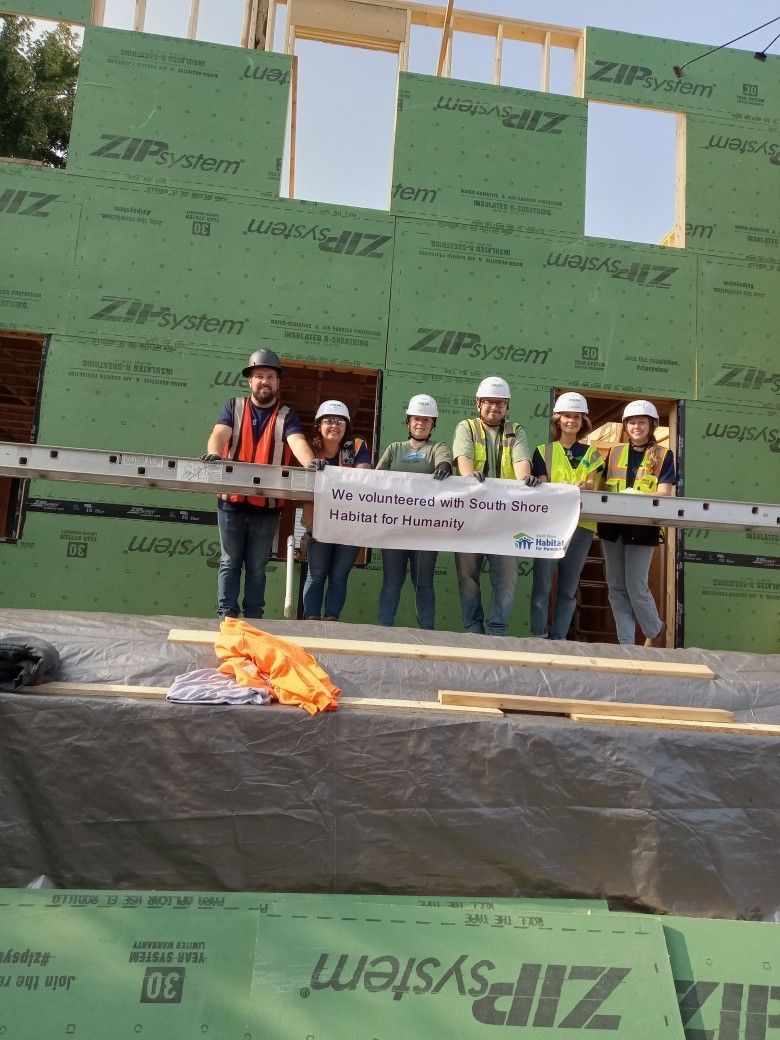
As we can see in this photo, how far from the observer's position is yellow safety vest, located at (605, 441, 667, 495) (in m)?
5.98

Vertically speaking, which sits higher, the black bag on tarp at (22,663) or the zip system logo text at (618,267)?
the zip system logo text at (618,267)

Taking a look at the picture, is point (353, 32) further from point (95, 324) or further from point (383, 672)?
point (383, 672)

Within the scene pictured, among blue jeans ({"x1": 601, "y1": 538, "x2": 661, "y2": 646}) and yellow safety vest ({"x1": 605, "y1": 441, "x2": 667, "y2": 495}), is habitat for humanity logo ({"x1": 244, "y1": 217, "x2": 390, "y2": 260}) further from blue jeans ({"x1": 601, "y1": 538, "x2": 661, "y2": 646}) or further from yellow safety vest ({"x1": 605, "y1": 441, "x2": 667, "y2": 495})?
blue jeans ({"x1": 601, "y1": 538, "x2": 661, "y2": 646})

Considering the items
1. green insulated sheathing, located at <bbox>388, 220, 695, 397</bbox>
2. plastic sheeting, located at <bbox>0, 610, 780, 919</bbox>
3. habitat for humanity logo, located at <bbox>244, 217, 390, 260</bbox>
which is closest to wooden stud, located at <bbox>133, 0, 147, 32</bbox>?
habitat for humanity logo, located at <bbox>244, 217, 390, 260</bbox>

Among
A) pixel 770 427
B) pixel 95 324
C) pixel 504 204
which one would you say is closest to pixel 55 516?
pixel 95 324

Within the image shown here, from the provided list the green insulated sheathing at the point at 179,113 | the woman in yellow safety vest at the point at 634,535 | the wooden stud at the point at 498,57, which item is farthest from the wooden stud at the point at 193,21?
the woman in yellow safety vest at the point at 634,535

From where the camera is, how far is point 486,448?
5.70 meters

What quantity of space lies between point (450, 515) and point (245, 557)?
1488 millimetres

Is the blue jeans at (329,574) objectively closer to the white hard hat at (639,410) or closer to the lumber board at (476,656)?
the lumber board at (476,656)

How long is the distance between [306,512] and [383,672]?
12.0ft

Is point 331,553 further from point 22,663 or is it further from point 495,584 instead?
point 22,663

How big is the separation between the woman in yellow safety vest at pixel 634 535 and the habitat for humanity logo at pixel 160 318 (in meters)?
3.88

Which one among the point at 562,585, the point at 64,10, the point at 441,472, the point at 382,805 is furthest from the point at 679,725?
the point at 64,10

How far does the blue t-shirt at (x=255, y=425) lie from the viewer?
536 centimetres
